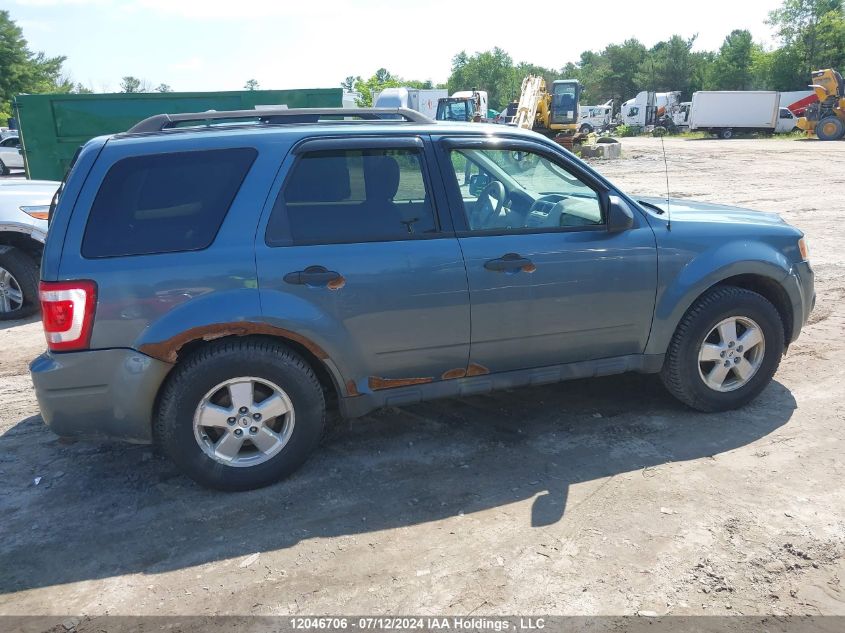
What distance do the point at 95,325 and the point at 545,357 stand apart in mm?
2507

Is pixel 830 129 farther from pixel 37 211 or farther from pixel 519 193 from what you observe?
pixel 37 211

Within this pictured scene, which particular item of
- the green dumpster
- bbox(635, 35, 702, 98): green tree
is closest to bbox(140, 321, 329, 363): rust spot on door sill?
the green dumpster

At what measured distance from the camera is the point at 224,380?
3521mm

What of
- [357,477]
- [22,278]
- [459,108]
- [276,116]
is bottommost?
[357,477]

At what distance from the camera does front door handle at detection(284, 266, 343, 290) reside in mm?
3541

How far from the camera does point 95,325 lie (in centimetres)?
335

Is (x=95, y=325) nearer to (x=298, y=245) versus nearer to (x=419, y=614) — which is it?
(x=298, y=245)

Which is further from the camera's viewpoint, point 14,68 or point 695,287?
point 14,68

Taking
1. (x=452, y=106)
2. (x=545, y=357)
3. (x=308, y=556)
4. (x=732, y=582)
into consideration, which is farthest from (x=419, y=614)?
(x=452, y=106)

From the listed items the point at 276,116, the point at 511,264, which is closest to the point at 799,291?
the point at 511,264

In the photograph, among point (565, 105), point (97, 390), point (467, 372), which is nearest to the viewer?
point (97, 390)

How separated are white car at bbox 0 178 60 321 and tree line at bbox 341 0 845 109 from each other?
4763 cm

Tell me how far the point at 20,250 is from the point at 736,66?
7501 centimetres

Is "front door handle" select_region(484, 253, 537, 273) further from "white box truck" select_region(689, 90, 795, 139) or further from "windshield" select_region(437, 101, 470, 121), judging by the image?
"white box truck" select_region(689, 90, 795, 139)
